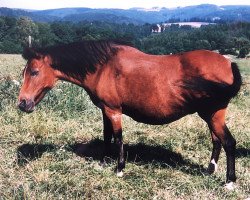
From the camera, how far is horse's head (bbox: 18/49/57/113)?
4586mm

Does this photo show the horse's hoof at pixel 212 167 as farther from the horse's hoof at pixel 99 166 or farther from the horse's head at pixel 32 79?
the horse's head at pixel 32 79

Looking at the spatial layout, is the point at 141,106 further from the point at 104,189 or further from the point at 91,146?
the point at 91,146

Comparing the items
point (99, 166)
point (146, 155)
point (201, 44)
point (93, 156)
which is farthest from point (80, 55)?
point (201, 44)

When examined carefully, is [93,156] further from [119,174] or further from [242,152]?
[242,152]

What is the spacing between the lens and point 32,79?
4.61 metres

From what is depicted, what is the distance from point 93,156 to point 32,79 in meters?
1.85

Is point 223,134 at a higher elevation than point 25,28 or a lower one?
higher

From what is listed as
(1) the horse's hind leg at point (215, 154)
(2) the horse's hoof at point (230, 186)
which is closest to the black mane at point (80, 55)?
(1) the horse's hind leg at point (215, 154)

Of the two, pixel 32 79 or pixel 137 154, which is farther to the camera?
pixel 137 154

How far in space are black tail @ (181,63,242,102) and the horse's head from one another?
195 cm

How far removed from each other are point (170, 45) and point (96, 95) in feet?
258

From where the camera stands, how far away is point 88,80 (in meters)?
4.80

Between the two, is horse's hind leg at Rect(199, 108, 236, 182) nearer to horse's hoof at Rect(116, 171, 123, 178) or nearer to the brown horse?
the brown horse

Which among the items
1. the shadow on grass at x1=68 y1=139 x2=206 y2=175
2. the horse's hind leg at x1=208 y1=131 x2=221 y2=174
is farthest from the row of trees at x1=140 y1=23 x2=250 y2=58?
the horse's hind leg at x1=208 y1=131 x2=221 y2=174
